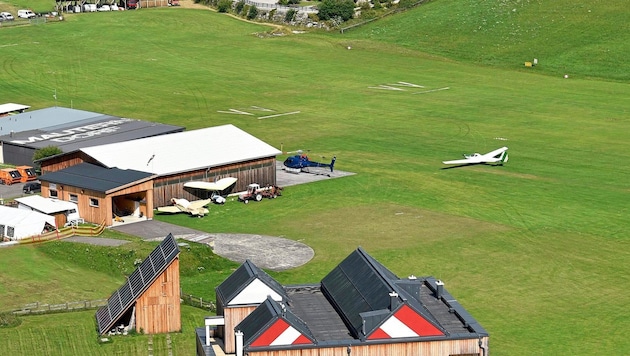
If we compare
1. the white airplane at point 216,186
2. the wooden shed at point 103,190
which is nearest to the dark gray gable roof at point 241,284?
the wooden shed at point 103,190

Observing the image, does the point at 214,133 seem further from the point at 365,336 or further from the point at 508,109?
the point at 365,336

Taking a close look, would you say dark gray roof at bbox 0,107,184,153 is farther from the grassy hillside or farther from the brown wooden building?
the grassy hillside

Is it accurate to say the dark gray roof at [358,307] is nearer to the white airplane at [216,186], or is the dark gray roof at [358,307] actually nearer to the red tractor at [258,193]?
the white airplane at [216,186]

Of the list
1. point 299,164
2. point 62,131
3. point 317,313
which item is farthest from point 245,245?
point 62,131

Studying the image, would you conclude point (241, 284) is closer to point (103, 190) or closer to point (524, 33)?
point (103, 190)

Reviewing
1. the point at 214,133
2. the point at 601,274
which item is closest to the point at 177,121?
the point at 214,133

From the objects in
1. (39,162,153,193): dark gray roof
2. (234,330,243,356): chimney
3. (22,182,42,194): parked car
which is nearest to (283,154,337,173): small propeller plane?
(39,162,153,193): dark gray roof
